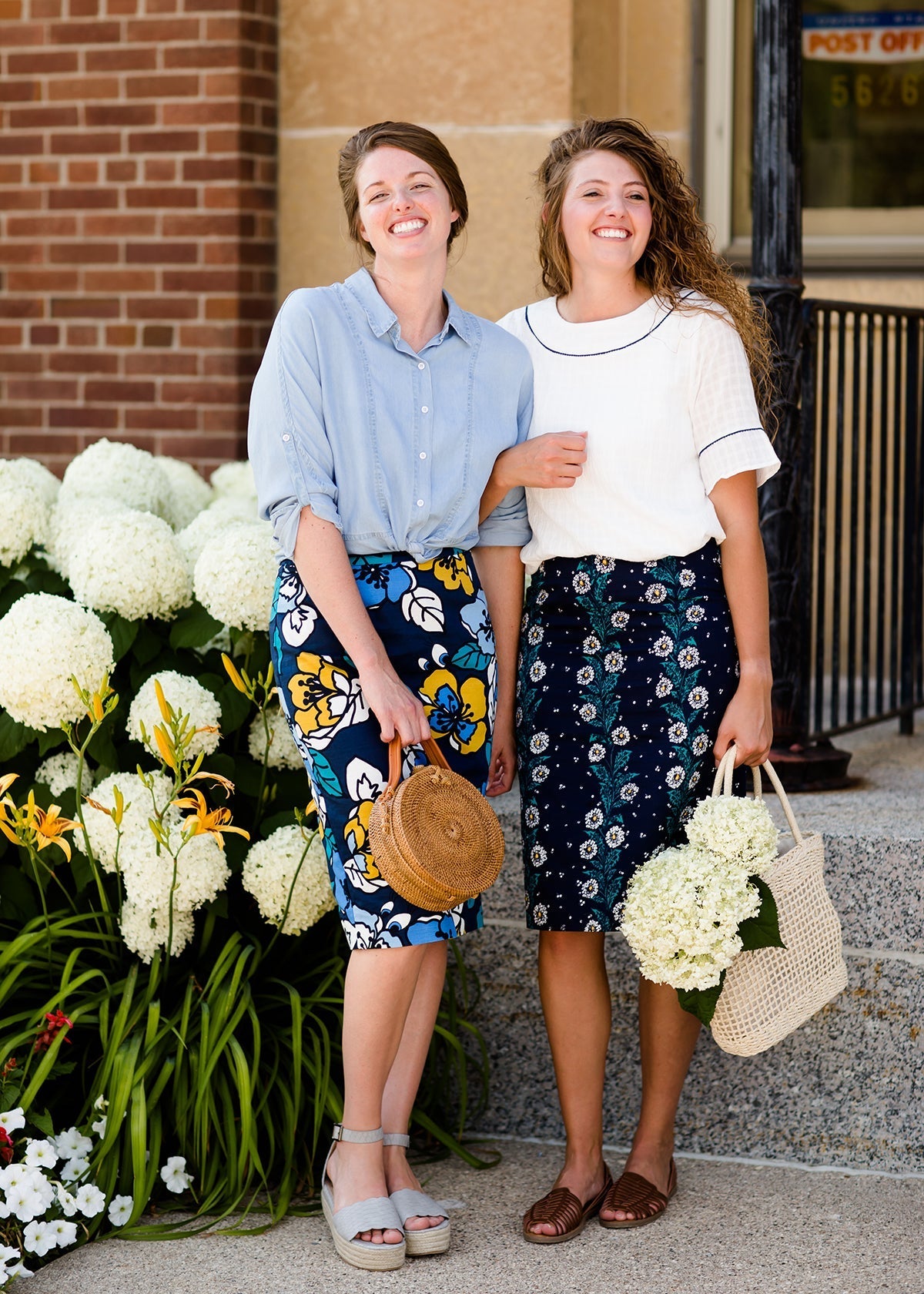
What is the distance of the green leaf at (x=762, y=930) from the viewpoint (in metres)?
2.96

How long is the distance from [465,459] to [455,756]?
553 mm

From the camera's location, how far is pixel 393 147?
2941 millimetres

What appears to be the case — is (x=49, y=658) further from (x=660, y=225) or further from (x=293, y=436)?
(x=660, y=225)

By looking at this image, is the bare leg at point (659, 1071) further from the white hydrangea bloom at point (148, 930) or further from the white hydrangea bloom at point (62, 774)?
the white hydrangea bloom at point (62, 774)

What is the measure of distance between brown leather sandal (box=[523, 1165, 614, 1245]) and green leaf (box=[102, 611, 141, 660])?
1402 millimetres

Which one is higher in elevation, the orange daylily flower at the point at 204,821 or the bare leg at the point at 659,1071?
the orange daylily flower at the point at 204,821

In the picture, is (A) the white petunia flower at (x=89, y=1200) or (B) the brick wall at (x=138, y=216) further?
(B) the brick wall at (x=138, y=216)

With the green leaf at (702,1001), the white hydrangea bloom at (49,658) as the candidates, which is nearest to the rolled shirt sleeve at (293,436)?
the white hydrangea bloom at (49,658)

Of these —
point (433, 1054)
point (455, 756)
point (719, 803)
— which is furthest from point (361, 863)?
point (433, 1054)

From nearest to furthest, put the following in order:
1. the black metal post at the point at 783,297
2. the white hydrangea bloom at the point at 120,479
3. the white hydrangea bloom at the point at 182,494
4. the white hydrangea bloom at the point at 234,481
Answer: the black metal post at the point at 783,297
the white hydrangea bloom at the point at 120,479
the white hydrangea bloom at the point at 182,494
the white hydrangea bloom at the point at 234,481

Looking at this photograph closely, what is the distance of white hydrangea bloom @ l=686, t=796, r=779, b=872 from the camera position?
2.91 m

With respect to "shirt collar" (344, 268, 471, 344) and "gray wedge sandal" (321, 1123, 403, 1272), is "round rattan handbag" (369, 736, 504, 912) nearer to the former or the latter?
"gray wedge sandal" (321, 1123, 403, 1272)

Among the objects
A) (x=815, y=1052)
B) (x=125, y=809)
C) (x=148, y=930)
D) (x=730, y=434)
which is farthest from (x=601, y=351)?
(x=815, y=1052)

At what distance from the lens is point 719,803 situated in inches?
116
